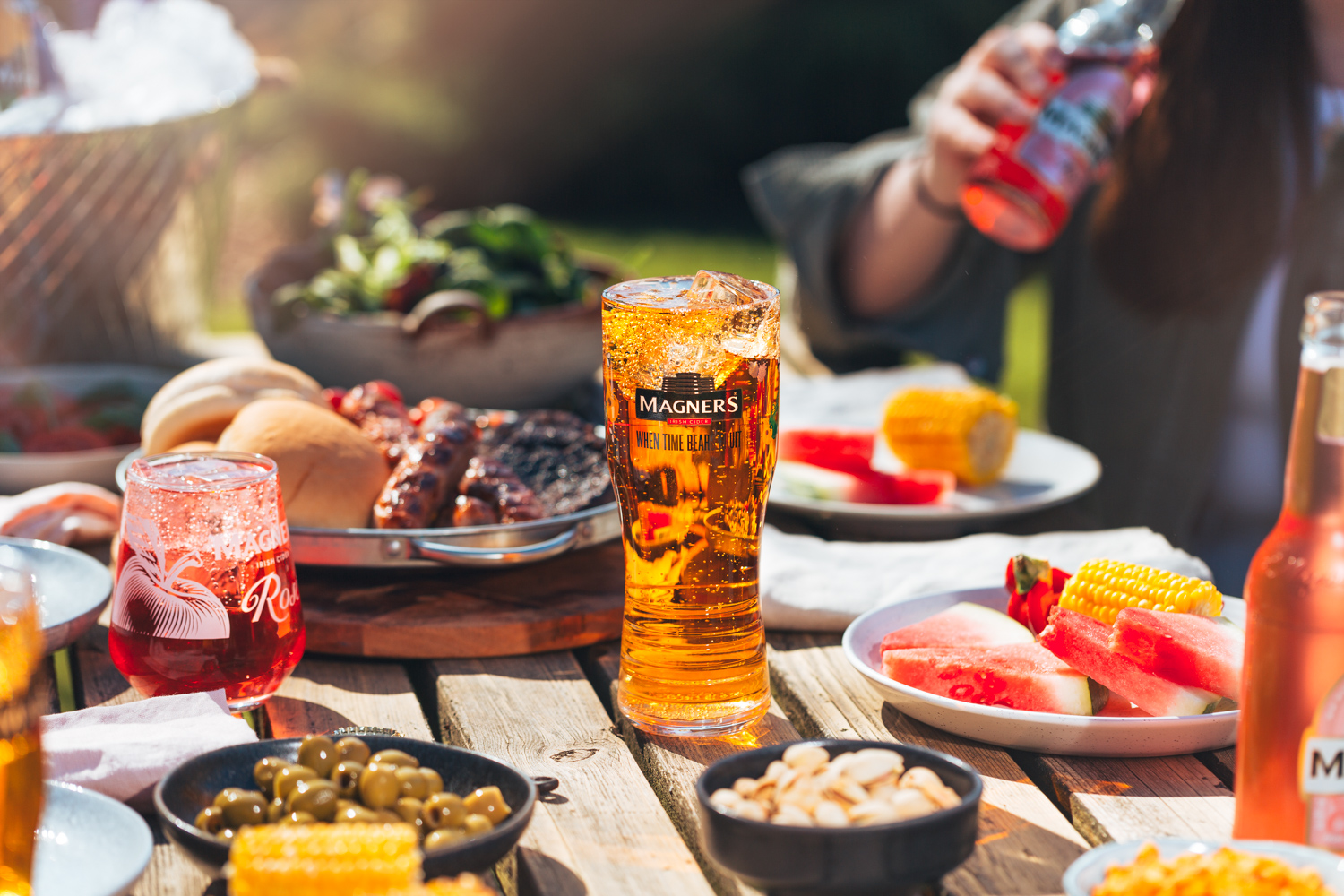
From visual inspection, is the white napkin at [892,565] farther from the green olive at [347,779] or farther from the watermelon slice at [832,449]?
the green olive at [347,779]

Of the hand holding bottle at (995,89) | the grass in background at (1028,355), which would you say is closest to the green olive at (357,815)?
the hand holding bottle at (995,89)

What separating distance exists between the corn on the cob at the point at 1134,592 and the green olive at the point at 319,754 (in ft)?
2.38

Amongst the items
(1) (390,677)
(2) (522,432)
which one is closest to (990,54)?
(2) (522,432)

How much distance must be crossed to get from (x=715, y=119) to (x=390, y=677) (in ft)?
23.6

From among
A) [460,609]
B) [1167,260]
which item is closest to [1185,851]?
[460,609]

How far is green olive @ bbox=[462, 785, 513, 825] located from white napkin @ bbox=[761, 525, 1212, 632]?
615mm

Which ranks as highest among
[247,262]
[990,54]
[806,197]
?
[990,54]

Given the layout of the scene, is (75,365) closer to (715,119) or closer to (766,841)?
(766,841)

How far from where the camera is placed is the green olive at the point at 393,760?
3.34 ft

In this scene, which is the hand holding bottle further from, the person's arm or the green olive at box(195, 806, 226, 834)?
the green olive at box(195, 806, 226, 834)

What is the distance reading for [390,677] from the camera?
4.92 ft

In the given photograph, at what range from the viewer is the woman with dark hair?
2.64 meters

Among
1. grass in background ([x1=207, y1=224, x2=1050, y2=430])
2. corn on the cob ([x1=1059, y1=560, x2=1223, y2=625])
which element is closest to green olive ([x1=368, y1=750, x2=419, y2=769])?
corn on the cob ([x1=1059, y1=560, x2=1223, y2=625])

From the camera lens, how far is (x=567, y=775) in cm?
123
